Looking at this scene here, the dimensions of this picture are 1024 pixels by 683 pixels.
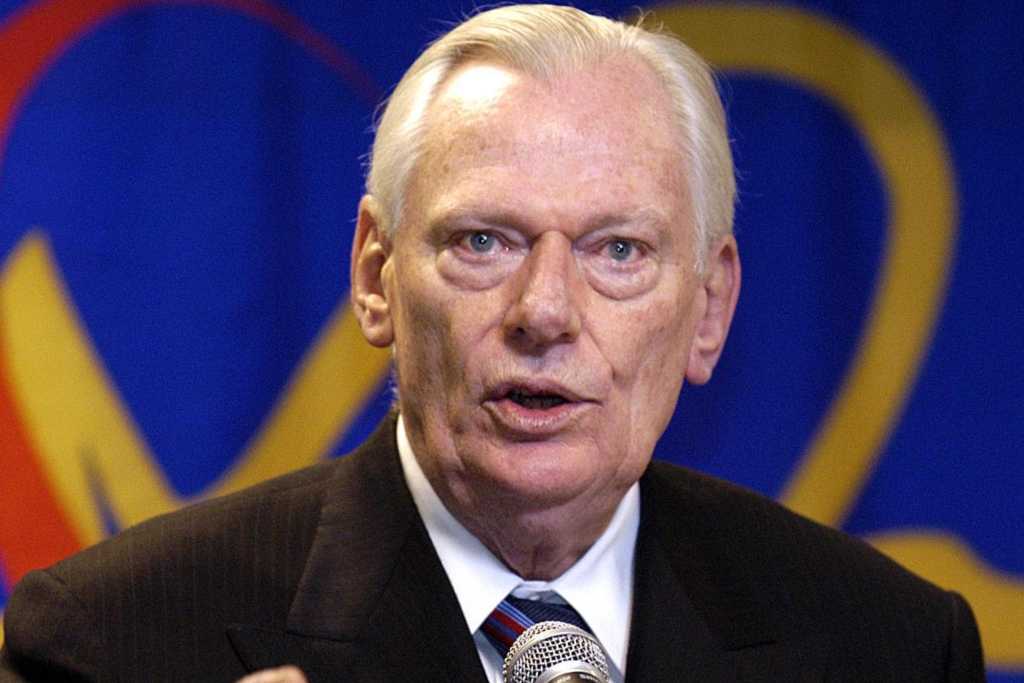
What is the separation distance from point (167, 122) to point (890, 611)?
165cm

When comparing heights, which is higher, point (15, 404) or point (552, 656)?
point (552, 656)

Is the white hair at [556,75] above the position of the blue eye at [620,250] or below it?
above

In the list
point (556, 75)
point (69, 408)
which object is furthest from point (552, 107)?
point (69, 408)

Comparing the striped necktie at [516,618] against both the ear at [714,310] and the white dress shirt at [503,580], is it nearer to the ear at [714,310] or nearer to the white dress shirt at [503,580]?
the white dress shirt at [503,580]

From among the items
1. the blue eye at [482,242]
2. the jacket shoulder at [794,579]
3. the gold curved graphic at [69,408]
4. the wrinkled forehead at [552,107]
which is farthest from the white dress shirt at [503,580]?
the gold curved graphic at [69,408]

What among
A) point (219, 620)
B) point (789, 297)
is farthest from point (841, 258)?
point (219, 620)

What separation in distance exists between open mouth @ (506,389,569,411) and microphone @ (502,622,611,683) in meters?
0.40

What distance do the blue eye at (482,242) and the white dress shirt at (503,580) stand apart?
1.05 feet

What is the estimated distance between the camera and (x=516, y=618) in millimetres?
1969

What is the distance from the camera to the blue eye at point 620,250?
1.90 metres

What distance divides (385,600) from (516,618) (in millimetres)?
173

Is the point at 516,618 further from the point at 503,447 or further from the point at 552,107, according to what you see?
the point at 552,107

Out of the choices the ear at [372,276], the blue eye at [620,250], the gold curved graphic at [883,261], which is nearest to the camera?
the blue eye at [620,250]

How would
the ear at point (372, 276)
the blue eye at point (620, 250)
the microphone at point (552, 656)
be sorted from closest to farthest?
the microphone at point (552, 656)
the blue eye at point (620, 250)
the ear at point (372, 276)
